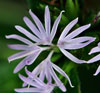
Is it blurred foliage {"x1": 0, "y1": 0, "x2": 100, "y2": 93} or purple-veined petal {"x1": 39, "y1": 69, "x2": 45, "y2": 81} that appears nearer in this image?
purple-veined petal {"x1": 39, "y1": 69, "x2": 45, "y2": 81}

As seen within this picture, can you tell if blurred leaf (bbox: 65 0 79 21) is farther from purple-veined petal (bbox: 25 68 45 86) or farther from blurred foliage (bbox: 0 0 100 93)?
purple-veined petal (bbox: 25 68 45 86)

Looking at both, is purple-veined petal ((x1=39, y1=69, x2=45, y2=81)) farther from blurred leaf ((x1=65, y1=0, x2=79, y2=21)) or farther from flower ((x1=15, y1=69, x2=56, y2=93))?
blurred leaf ((x1=65, y1=0, x2=79, y2=21))

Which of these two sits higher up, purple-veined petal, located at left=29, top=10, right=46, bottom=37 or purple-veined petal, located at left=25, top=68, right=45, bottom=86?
purple-veined petal, located at left=29, top=10, right=46, bottom=37

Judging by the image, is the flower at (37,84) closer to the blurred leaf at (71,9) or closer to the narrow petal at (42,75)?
the narrow petal at (42,75)

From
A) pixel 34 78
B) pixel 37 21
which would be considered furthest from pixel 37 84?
pixel 37 21

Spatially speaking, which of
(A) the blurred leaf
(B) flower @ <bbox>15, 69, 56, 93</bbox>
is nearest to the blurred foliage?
(A) the blurred leaf

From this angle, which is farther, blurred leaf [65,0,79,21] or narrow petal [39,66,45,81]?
blurred leaf [65,0,79,21]

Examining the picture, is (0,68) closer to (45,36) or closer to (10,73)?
(10,73)

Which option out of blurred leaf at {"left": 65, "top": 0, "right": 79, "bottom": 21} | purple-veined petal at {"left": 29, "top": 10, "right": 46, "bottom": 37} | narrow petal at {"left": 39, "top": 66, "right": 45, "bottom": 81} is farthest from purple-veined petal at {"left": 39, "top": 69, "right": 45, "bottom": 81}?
blurred leaf at {"left": 65, "top": 0, "right": 79, "bottom": 21}

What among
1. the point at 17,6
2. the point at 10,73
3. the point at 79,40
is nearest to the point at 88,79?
the point at 10,73

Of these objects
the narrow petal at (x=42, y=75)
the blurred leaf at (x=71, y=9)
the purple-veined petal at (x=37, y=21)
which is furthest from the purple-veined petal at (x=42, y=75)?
the blurred leaf at (x=71, y=9)
